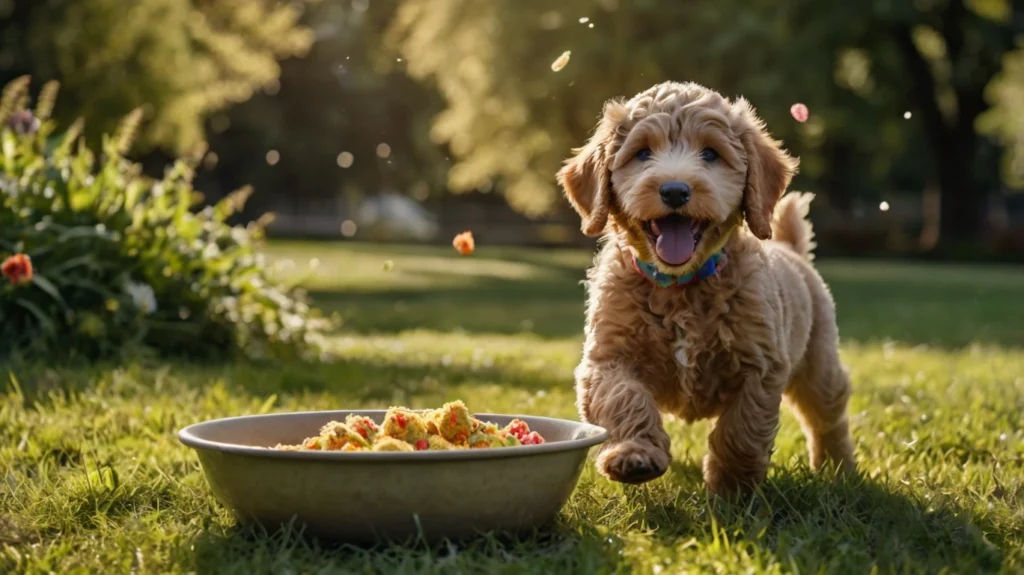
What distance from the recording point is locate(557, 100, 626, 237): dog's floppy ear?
14.2ft

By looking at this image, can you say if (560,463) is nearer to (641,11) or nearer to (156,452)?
(156,452)

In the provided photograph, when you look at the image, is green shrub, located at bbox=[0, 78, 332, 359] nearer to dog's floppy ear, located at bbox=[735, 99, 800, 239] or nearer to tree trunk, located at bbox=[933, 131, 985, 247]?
dog's floppy ear, located at bbox=[735, 99, 800, 239]

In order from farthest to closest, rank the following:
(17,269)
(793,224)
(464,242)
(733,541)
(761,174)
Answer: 1. (17,269)
2. (793,224)
3. (464,242)
4. (761,174)
5. (733,541)

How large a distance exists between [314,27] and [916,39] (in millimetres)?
21857

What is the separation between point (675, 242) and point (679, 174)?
0.75 feet

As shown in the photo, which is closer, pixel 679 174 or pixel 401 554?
pixel 401 554

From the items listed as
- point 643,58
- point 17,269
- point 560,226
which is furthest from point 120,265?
point 560,226

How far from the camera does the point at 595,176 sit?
14.5ft

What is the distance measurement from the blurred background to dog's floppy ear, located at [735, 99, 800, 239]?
14.7ft

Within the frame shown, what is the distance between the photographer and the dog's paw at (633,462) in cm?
362

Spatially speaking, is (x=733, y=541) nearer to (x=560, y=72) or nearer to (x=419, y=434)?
(x=419, y=434)

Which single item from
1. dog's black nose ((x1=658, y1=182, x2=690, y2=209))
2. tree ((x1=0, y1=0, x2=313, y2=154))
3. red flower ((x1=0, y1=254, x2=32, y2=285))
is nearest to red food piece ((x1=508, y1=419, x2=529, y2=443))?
dog's black nose ((x1=658, y1=182, x2=690, y2=209))

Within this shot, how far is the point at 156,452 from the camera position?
15.0 feet

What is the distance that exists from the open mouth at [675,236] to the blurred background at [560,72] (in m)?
4.49
